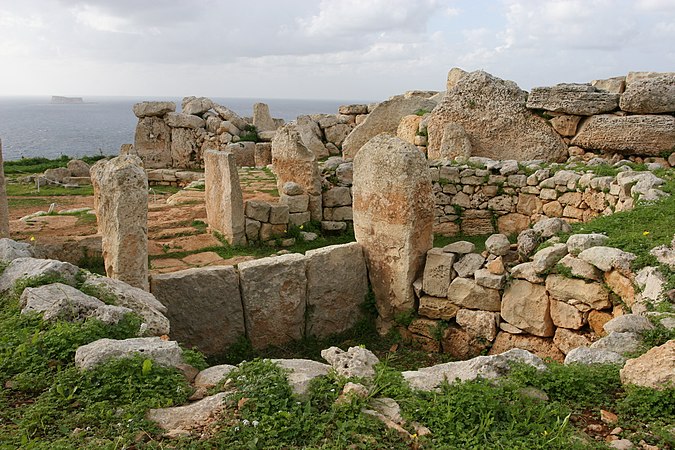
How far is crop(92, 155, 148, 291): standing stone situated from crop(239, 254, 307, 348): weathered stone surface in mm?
1148

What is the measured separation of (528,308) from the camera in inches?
262

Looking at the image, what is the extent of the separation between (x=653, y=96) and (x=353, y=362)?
10.2 m

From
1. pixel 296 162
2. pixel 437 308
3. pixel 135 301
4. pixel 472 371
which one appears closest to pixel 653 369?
pixel 472 371

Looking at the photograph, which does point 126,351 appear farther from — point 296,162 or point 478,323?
point 296,162

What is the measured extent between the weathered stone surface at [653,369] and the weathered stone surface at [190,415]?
260 cm

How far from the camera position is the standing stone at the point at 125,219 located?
21.2ft

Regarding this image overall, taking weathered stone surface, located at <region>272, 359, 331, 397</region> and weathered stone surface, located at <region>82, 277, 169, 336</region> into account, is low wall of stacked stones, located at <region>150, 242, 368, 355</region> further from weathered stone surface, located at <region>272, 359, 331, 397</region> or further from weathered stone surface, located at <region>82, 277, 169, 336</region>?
weathered stone surface, located at <region>272, 359, 331, 397</region>

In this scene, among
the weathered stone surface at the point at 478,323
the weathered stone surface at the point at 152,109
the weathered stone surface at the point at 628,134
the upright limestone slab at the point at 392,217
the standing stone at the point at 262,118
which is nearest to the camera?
the weathered stone surface at the point at 478,323

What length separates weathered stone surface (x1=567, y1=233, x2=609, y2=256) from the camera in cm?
642

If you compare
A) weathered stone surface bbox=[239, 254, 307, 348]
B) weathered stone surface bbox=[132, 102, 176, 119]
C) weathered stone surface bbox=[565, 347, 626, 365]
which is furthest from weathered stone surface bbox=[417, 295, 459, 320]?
weathered stone surface bbox=[132, 102, 176, 119]

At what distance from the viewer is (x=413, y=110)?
53.4ft

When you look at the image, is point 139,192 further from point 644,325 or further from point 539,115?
point 539,115

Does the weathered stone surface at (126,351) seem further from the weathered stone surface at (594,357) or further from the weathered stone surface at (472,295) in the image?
the weathered stone surface at (472,295)

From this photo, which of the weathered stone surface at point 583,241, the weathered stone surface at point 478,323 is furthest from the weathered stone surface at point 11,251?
the weathered stone surface at point 583,241
